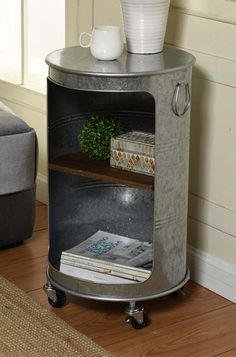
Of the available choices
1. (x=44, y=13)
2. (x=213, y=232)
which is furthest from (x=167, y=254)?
(x=44, y=13)

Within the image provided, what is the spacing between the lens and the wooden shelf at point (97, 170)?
2.34m

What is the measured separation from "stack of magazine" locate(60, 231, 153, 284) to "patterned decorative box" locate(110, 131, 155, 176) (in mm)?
301

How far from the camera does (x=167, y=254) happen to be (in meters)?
2.43

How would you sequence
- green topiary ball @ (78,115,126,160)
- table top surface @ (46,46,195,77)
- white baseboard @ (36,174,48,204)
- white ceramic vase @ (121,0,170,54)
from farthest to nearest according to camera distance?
white baseboard @ (36,174,48,204) < green topiary ball @ (78,115,126,160) < white ceramic vase @ (121,0,170,54) < table top surface @ (46,46,195,77)

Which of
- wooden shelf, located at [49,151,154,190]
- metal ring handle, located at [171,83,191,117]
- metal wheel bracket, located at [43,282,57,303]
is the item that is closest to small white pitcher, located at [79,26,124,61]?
metal ring handle, located at [171,83,191,117]

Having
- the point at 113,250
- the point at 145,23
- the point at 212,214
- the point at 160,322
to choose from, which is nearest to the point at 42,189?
the point at 113,250

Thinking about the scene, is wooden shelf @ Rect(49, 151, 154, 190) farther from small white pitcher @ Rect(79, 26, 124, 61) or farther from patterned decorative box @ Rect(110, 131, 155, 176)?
small white pitcher @ Rect(79, 26, 124, 61)

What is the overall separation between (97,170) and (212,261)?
1.78ft

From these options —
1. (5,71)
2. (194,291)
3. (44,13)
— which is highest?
(44,13)

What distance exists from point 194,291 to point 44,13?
1381 millimetres

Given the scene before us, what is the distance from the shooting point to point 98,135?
252 centimetres

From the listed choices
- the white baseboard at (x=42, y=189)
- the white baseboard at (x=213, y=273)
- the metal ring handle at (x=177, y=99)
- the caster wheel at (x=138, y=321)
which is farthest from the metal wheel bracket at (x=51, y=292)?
the white baseboard at (x=42, y=189)

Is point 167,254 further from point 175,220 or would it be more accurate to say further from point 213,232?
point 213,232

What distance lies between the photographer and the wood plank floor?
232 cm
